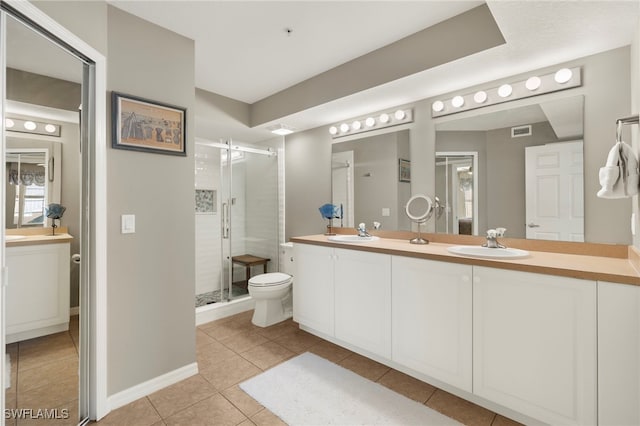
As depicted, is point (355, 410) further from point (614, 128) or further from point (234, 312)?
point (614, 128)

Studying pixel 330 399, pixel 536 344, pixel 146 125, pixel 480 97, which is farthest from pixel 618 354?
pixel 146 125

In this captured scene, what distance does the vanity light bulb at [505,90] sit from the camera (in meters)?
2.18

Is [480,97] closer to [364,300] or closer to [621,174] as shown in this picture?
[621,174]

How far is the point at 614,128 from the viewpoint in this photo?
1.80 metres

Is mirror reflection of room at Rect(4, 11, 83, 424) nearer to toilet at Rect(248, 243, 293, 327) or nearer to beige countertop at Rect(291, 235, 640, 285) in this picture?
toilet at Rect(248, 243, 293, 327)

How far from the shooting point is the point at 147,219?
1956mm

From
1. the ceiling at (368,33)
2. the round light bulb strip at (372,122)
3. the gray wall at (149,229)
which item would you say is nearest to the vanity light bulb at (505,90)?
the ceiling at (368,33)

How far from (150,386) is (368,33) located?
2.89 metres

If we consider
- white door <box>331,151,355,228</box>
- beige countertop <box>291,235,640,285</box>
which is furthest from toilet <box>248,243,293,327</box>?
beige countertop <box>291,235,640,285</box>

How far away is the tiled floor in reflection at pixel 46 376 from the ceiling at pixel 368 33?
53.8 inches

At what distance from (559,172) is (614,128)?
0.36 m

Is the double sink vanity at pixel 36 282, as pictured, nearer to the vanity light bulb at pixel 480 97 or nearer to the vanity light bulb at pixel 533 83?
the vanity light bulb at pixel 480 97

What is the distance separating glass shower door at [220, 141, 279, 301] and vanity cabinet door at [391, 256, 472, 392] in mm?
2312

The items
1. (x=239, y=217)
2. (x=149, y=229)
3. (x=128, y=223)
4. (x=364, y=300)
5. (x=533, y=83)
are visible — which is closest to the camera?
(x=128, y=223)
